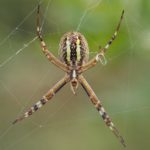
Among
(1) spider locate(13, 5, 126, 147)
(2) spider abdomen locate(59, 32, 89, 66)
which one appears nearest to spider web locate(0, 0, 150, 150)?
(1) spider locate(13, 5, 126, 147)

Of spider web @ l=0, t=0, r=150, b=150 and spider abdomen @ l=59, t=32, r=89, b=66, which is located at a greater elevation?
spider web @ l=0, t=0, r=150, b=150

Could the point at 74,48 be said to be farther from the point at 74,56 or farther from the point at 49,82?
the point at 49,82

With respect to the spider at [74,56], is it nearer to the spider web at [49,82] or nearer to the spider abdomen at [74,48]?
the spider abdomen at [74,48]

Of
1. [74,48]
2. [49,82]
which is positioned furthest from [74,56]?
[49,82]

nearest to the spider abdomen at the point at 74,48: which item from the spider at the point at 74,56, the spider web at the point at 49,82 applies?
the spider at the point at 74,56

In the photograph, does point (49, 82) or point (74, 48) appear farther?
point (49, 82)

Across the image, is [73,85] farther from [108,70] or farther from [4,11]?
[4,11]

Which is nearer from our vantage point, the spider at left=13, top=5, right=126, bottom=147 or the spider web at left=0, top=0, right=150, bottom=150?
the spider at left=13, top=5, right=126, bottom=147

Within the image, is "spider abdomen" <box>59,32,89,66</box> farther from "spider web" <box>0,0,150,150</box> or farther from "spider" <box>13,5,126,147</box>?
"spider web" <box>0,0,150,150</box>
